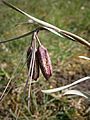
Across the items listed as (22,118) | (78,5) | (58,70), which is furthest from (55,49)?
(78,5)

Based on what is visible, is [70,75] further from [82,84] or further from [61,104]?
[61,104]

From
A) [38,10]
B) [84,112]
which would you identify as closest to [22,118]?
[84,112]

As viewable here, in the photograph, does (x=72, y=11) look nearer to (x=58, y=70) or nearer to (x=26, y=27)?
(x=26, y=27)

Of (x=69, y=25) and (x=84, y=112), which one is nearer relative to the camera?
(x=84, y=112)

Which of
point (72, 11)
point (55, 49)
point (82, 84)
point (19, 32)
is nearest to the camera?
point (82, 84)

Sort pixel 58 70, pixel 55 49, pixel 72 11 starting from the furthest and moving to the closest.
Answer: pixel 72 11 → pixel 55 49 → pixel 58 70

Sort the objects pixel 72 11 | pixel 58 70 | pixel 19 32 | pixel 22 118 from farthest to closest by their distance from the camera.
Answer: pixel 72 11
pixel 19 32
pixel 58 70
pixel 22 118
